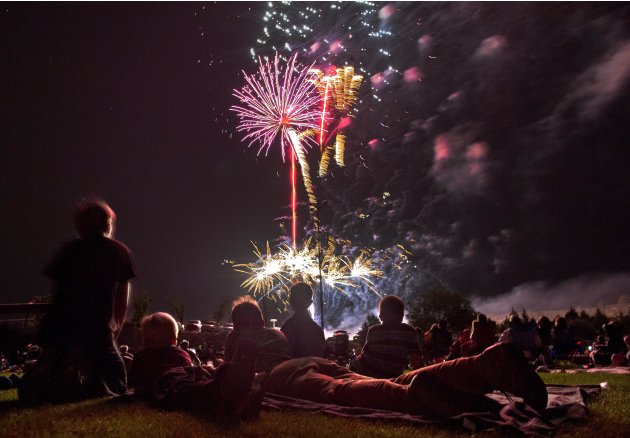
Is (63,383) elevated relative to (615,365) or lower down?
elevated

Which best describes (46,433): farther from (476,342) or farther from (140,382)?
(476,342)

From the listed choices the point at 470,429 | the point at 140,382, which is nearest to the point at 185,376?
the point at 140,382

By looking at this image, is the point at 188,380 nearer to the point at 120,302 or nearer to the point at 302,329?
the point at 120,302

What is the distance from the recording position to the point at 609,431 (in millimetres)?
3480

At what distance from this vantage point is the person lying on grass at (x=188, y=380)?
3.64 metres

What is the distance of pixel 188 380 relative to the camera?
417 cm

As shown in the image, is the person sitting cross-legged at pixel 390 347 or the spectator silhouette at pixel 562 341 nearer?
the person sitting cross-legged at pixel 390 347

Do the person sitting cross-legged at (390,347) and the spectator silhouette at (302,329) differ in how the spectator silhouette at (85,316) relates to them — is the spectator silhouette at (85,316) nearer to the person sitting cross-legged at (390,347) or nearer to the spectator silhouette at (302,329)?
the spectator silhouette at (302,329)

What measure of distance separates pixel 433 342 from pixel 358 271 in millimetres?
23171

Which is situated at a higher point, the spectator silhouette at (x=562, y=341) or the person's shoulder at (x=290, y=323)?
the person's shoulder at (x=290, y=323)

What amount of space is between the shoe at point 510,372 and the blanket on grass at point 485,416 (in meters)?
0.16

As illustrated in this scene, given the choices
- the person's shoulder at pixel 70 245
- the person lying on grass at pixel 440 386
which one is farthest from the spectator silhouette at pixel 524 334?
the person's shoulder at pixel 70 245

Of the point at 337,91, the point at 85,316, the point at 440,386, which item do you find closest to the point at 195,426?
the point at 440,386

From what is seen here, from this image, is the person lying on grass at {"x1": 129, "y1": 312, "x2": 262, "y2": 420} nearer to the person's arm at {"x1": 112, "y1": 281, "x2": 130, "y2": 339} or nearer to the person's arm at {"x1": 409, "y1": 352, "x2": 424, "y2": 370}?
the person's arm at {"x1": 112, "y1": 281, "x2": 130, "y2": 339}
